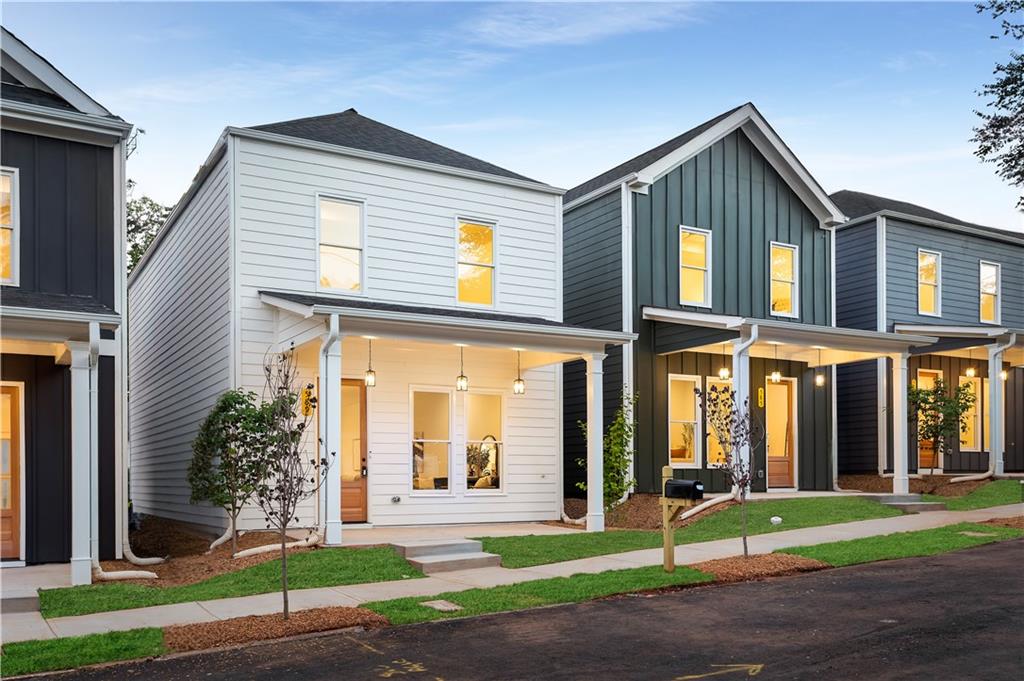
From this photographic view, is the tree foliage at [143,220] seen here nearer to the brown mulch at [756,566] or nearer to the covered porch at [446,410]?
the covered porch at [446,410]

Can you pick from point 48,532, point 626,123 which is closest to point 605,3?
point 626,123

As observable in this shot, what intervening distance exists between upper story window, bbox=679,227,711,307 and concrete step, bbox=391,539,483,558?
8.14m

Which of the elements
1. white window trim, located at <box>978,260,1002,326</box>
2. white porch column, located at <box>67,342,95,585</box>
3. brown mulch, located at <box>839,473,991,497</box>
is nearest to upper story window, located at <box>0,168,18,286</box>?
white porch column, located at <box>67,342,95,585</box>

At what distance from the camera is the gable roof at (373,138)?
15258mm

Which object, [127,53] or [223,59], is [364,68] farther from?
[127,53]

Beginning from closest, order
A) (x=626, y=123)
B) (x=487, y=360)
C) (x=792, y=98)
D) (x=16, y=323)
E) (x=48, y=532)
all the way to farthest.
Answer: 1. (x=16, y=323)
2. (x=48, y=532)
3. (x=487, y=360)
4. (x=792, y=98)
5. (x=626, y=123)

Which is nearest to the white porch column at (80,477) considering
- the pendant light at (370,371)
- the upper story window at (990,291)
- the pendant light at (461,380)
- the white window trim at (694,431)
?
the pendant light at (370,371)

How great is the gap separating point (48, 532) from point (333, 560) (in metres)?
3.97

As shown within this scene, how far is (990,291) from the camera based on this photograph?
77.5 ft

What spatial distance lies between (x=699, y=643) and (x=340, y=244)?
9.50 m

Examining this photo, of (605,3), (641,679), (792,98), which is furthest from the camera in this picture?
(792,98)

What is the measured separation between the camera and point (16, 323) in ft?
34.4

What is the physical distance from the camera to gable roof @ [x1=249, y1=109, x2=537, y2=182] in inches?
601

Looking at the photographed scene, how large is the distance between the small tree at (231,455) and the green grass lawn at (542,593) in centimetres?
397
